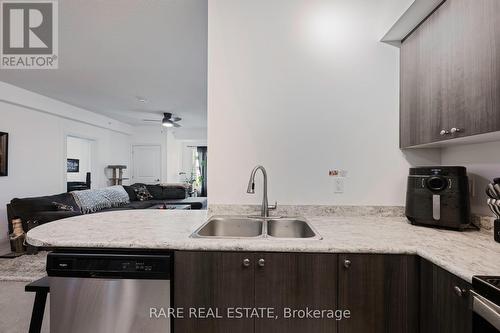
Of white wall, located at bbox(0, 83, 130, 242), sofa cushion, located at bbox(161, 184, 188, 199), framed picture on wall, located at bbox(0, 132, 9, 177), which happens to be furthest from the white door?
framed picture on wall, located at bbox(0, 132, 9, 177)

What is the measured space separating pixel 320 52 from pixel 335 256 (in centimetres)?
144

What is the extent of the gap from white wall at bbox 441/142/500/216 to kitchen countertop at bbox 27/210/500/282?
0.20m

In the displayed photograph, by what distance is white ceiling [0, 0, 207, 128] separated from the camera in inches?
79.2

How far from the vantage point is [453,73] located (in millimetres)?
1210

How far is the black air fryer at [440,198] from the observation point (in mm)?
1321

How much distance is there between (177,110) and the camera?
16.8 ft

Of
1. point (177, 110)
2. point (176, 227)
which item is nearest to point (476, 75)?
point (176, 227)

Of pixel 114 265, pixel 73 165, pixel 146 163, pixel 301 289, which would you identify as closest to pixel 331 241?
pixel 301 289

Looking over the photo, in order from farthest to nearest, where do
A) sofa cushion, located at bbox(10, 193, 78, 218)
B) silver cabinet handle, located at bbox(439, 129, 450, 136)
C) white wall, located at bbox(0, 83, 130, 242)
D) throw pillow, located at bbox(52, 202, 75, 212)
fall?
white wall, located at bbox(0, 83, 130, 242), throw pillow, located at bbox(52, 202, 75, 212), sofa cushion, located at bbox(10, 193, 78, 218), silver cabinet handle, located at bbox(439, 129, 450, 136)

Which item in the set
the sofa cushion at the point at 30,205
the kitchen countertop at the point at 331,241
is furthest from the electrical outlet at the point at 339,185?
the sofa cushion at the point at 30,205

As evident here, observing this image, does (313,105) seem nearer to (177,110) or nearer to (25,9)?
(25,9)

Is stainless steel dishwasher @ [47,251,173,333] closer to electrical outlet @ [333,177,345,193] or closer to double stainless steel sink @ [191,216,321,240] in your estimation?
double stainless steel sink @ [191,216,321,240]

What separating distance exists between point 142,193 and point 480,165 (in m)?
5.63

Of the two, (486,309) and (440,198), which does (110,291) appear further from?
(440,198)
